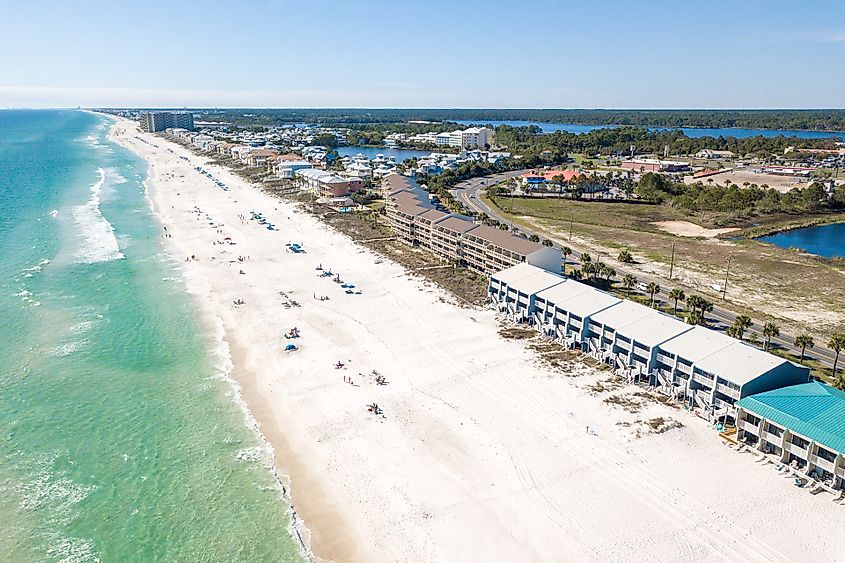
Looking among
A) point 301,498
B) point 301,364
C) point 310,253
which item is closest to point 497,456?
point 301,498

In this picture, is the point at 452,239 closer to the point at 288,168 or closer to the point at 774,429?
the point at 774,429

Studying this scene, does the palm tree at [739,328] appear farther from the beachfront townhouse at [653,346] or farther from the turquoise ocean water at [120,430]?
the turquoise ocean water at [120,430]

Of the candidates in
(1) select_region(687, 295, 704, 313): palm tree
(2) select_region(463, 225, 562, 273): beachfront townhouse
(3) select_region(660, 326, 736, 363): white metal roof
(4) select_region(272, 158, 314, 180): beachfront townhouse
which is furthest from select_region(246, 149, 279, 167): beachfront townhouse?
(3) select_region(660, 326, 736, 363): white metal roof

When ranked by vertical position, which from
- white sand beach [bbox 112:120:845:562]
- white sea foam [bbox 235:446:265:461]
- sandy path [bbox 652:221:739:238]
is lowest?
white sea foam [bbox 235:446:265:461]

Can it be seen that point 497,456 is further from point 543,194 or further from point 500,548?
point 543,194

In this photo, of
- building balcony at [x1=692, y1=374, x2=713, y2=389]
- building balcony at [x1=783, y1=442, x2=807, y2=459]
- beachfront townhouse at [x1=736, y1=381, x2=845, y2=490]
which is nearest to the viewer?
beachfront townhouse at [x1=736, y1=381, x2=845, y2=490]

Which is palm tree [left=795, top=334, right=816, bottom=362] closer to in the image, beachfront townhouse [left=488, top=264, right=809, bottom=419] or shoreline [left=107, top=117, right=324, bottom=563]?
beachfront townhouse [left=488, top=264, right=809, bottom=419]
